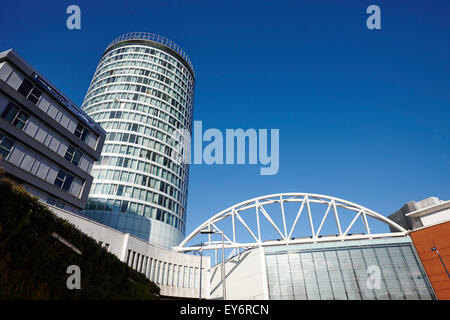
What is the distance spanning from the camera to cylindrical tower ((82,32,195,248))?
6278 cm

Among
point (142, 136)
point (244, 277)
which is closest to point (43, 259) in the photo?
point (244, 277)

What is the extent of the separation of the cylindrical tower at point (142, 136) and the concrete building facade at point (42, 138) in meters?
23.2

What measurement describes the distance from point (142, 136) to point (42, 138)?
1524 inches

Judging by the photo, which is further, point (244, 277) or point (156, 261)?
point (244, 277)

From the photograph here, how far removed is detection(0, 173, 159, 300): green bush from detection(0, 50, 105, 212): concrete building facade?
22.3 meters

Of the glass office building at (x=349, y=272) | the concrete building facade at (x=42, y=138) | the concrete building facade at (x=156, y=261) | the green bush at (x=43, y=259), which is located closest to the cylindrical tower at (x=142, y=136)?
the concrete building facade at (x=156, y=261)

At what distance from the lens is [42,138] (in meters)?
35.1

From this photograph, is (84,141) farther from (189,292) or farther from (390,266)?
(390,266)

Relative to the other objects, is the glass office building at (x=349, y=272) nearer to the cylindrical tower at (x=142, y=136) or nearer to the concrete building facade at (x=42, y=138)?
the cylindrical tower at (x=142, y=136)

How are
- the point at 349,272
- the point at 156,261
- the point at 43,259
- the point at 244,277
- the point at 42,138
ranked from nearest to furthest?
the point at 43,259, the point at 42,138, the point at 349,272, the point at 156,261, the point at 244,277

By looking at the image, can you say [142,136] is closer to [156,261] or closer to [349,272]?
[156,261]
